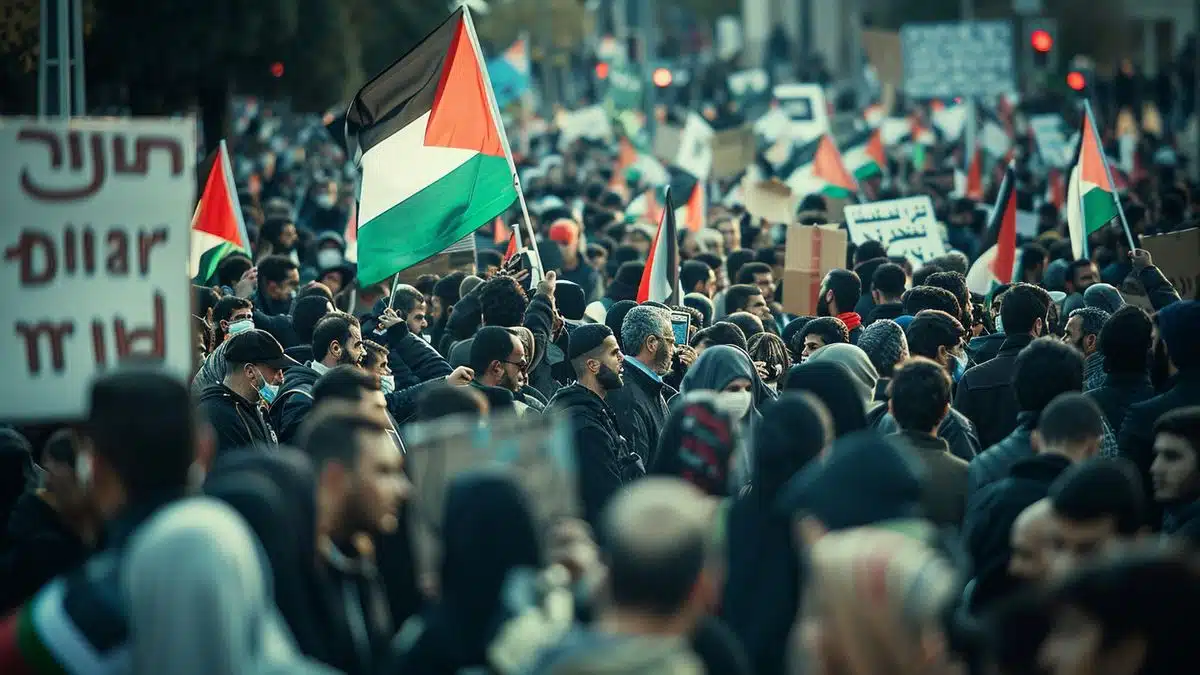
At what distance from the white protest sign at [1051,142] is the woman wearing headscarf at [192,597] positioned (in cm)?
2180

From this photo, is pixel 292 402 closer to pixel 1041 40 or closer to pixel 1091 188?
pixel 1091 188

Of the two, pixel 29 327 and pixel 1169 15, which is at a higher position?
pixel 1169 15

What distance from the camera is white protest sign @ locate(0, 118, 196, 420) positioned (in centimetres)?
568

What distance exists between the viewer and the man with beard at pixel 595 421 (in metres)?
7.96

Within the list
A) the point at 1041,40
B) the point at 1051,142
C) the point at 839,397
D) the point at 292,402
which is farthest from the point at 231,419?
the point at 1041,40

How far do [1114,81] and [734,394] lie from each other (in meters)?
30.9

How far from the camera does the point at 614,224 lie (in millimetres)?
18172

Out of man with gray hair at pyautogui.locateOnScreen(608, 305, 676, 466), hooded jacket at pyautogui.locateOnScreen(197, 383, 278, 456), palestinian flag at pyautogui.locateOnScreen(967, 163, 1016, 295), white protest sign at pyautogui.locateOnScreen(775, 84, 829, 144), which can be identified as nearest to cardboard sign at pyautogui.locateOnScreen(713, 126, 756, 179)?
white protest sign at pyautogui.locateOnScreen(775, 84, 829, 144)

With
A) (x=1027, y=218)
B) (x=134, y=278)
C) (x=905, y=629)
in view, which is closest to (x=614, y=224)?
(x=1027, y=218)

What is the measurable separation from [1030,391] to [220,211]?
24.5 feet

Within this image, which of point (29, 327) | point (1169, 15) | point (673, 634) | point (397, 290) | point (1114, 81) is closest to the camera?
point (673, 634)

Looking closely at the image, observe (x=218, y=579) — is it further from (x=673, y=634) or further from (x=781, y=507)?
(x=781, y=507)

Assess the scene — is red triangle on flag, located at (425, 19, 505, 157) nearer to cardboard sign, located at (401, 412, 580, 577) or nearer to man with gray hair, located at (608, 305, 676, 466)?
man with gray hair, located at (608, 305, 676, 466)

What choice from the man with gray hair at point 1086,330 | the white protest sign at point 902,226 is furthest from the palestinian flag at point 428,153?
the white protest sign at point 902,226
